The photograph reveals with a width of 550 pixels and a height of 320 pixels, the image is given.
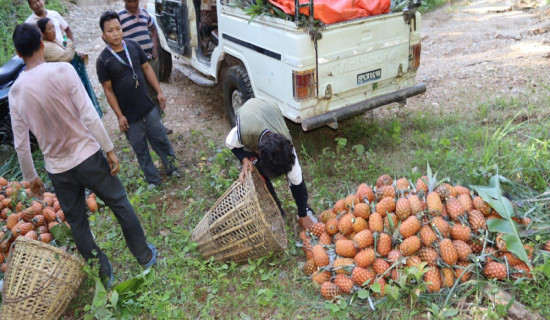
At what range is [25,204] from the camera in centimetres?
475

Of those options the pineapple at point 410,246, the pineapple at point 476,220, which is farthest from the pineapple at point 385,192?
the pineapple at point 476,220

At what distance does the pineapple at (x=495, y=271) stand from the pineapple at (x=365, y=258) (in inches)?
31.2

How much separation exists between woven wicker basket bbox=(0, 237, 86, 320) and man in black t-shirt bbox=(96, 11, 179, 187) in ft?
5.62

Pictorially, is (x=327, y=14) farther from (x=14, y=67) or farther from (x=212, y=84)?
(x=14, y=67)

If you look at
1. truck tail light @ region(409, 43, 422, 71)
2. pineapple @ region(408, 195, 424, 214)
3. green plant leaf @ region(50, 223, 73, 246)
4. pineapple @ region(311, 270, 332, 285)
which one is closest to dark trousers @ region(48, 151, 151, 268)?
green plant leaf @ region(50, 223, 73, 246)

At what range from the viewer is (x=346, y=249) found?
3350 millimetres

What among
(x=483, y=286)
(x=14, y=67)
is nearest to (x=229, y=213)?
(x=483, y=286)

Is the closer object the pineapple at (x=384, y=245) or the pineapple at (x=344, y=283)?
the pineapple at (x=344, y=283)

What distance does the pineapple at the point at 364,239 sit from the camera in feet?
11.0

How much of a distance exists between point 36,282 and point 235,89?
3.56 meters

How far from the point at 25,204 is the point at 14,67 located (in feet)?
7.49

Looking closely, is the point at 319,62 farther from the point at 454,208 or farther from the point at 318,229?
the point at 454,208

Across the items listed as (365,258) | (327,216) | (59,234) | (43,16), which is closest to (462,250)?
(365,258)

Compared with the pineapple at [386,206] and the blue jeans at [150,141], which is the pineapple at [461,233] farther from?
the blue jeans at [150,141]
